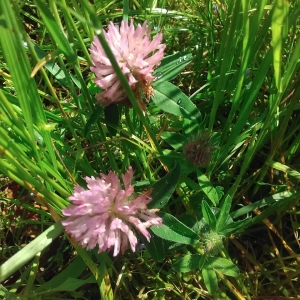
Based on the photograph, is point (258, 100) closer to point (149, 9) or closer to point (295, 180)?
point (295, 180)

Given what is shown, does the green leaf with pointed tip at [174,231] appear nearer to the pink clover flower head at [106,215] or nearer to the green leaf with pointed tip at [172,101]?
the pink clover flower head at [106,215]

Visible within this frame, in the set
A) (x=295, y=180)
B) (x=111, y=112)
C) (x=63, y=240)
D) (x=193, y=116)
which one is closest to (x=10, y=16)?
(x=111, y=112)

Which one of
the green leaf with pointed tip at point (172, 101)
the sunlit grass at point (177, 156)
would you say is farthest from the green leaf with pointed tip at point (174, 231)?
the green leaf with pointed tip at point (172, 101)

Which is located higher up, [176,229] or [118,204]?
[118,204]

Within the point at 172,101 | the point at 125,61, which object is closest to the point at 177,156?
the point at 172,101

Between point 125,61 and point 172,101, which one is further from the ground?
point 125,61

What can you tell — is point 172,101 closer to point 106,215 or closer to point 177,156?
point 177,156

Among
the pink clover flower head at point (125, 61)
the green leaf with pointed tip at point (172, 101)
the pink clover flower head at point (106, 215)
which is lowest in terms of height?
the pink clover flower head at point (106, 215)
